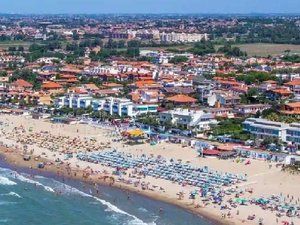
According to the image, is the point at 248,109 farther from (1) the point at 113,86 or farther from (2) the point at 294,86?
(1) the point at 113,86

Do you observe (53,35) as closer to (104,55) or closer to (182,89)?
(104,55)

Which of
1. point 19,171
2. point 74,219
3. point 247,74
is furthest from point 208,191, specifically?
point 247,74

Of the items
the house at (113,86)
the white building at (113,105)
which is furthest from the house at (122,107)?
the house at (113,86)

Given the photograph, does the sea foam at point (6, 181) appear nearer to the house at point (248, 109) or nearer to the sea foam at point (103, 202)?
the sea foam at point (103, 202)

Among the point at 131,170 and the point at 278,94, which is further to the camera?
the point at 278,94

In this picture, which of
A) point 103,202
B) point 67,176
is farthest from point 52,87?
point 103,202

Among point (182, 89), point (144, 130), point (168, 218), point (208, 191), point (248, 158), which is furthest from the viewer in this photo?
point (182, 89)
